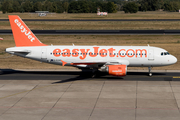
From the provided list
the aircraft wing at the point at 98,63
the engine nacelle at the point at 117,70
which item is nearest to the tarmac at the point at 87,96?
the engine nacelle at the point at 117,70

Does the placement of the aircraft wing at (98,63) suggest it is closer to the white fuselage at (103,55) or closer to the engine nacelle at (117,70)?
the white fuselage at (103,55)

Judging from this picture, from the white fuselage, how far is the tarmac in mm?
2310

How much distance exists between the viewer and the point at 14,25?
1550 inches

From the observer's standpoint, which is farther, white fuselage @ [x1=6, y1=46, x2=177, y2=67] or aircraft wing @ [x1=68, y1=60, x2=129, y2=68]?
white fuselage @ [x1=6, y1=46, x2=177, y2=67]

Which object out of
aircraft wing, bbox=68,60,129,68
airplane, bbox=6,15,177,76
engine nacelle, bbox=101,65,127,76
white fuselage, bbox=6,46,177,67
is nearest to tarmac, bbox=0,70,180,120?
engine nacelle, bbox=101,65,127,76

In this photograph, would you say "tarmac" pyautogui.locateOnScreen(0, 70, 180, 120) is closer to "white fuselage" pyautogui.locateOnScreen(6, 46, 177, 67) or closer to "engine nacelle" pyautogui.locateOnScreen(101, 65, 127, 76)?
"engine nacelle" pyautogui.locateOnScreen(101, 65, 127, 76)

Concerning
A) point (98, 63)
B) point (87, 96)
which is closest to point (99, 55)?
point (98, 63)

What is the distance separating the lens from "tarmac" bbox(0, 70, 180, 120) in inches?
952

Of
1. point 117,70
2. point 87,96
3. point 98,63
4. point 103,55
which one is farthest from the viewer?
point 103,55

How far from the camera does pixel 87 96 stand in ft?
97.3

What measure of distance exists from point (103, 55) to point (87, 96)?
9.92 m

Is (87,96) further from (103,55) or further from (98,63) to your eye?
(103,55)

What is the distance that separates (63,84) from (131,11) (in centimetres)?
15524

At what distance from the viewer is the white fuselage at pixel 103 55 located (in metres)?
38.1
